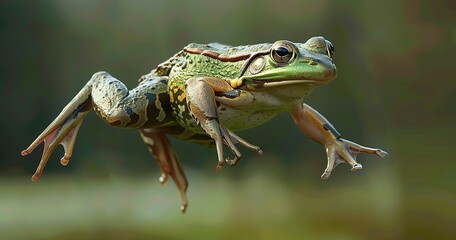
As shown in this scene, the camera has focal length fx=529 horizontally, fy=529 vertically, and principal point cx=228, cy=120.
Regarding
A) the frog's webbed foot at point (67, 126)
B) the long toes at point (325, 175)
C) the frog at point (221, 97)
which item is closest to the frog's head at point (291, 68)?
the frog at point (221, 97)

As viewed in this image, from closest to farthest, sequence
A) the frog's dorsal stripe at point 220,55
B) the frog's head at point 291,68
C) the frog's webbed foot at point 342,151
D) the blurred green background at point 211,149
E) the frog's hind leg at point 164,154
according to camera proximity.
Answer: the frog's head at point 291,68, the frog's dorsal stripe at point 220,55, the frog's webbed foot at point 342,151, the frog's hind leg at point 164,154, the blurred green background at point 211,149

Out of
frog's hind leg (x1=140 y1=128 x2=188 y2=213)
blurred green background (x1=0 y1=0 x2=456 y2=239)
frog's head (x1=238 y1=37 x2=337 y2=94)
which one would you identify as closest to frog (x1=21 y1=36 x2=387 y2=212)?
frog's head (x1=238 y1=37 x2=337 y2=94)

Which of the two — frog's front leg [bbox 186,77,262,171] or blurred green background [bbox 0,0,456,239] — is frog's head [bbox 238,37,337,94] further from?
blurred green background [bbox 0,0,456,239]

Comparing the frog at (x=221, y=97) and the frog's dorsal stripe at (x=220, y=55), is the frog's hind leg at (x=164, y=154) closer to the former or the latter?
the frog at (x=221, y=97)

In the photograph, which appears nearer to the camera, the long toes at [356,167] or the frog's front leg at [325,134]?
the long toes at [356,167]

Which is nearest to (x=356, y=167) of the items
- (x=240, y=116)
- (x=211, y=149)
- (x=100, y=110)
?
(x=240, y=116)

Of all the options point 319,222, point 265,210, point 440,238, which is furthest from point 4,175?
point 440,238

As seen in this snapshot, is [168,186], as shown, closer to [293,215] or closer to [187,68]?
[293,215]
